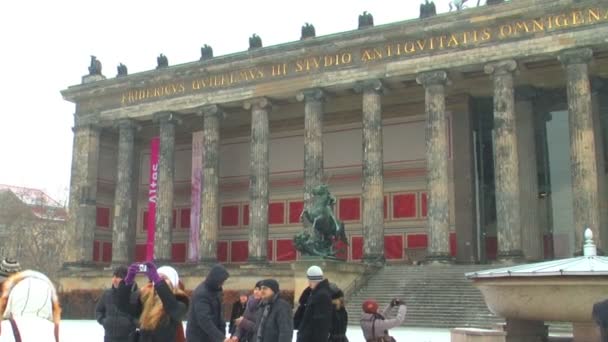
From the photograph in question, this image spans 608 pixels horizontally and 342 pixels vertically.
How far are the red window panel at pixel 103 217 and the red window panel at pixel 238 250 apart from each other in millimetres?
7288

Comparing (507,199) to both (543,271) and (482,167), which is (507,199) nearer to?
(482,167)

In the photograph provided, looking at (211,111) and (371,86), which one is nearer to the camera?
(371,86)

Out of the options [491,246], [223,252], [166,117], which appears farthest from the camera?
[223,252]

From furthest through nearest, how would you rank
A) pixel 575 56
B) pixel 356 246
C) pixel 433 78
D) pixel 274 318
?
pixel 356 246, pixel 433 78, pixel 575 56, pixel 274 318

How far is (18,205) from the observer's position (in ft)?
197

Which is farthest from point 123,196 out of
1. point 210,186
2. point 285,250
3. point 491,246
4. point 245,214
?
point 491,246

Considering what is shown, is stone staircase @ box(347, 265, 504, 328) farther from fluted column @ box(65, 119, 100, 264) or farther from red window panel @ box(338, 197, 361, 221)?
fluted column @ box(65, 119, 100, 264)

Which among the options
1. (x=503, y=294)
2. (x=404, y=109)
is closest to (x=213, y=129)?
(x=404, y=109)

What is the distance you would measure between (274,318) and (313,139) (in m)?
25.3

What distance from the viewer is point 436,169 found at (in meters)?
29.6

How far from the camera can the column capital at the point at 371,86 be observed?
3129 centimetres

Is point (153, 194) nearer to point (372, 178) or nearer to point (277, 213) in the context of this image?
point (277, 213)

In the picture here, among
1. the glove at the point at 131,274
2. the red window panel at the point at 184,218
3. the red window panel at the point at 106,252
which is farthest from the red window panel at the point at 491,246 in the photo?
the glove at the point at 131,274

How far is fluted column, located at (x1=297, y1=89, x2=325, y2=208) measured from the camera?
105 feet
